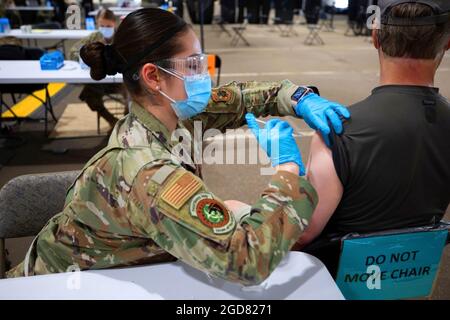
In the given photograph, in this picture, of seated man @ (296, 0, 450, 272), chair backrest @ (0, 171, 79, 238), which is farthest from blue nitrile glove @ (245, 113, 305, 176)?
chair backrest @ (0, 171, 79, 238)

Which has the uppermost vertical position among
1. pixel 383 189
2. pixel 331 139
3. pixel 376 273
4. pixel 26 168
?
pixel 331 139

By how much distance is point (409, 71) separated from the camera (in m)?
1.20

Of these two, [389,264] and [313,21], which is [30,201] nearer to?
[389,264]

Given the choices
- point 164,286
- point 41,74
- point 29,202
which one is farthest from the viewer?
point 41,74

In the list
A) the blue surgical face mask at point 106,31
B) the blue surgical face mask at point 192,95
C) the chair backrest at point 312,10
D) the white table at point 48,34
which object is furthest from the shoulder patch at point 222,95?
the chair backrest at point 312,10

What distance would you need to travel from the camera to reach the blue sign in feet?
4.07

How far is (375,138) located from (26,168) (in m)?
3.37

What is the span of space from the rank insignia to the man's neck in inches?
25.6

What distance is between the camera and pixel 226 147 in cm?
414

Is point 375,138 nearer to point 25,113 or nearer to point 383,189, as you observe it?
point 383,189

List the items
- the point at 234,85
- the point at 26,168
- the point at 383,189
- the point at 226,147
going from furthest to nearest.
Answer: the point at 226,147
the point at 26,168
the point at 234,85
the point at 383,189

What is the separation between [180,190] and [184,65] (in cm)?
45

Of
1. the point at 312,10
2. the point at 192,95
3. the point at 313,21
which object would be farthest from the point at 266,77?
the point at 312,10

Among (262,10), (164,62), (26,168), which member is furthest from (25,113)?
(262,10)
